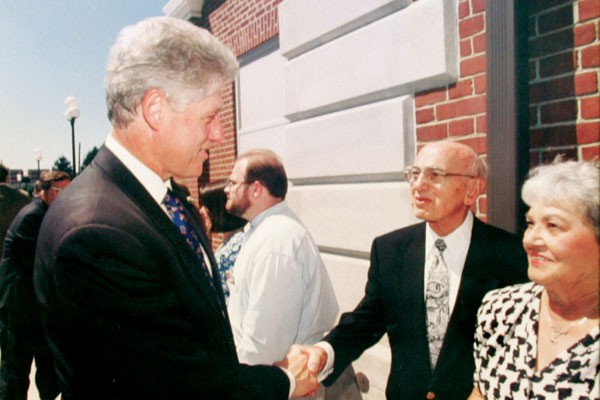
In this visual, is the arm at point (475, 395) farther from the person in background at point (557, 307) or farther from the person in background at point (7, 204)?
the person in background at point (7, 204)

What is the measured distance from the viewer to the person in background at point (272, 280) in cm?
259

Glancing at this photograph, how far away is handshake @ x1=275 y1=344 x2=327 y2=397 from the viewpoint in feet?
6.96

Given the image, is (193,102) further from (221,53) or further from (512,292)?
(512,292)

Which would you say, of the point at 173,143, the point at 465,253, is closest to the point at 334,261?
the point at 465,253

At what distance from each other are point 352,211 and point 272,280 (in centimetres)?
155

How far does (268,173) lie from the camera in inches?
127

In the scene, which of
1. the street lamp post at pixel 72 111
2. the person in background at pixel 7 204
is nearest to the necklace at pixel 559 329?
the person in background at pixel 7 204

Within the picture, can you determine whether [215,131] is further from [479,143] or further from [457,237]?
[479,143]

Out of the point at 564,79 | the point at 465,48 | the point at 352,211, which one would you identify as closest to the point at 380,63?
the point at 465,48

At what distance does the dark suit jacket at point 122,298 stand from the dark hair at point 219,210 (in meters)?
2.41

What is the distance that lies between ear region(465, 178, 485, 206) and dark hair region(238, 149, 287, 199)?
4.06 feet

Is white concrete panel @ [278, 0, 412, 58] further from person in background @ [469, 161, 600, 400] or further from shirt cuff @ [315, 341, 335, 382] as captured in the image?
shirt cuff @ [315, 341, 335, 382]

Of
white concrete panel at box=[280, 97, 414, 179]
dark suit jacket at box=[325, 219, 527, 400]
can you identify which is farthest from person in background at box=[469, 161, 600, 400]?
white concrete panel at box=[280, 97, 414, 179]

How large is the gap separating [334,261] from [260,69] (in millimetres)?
2960
